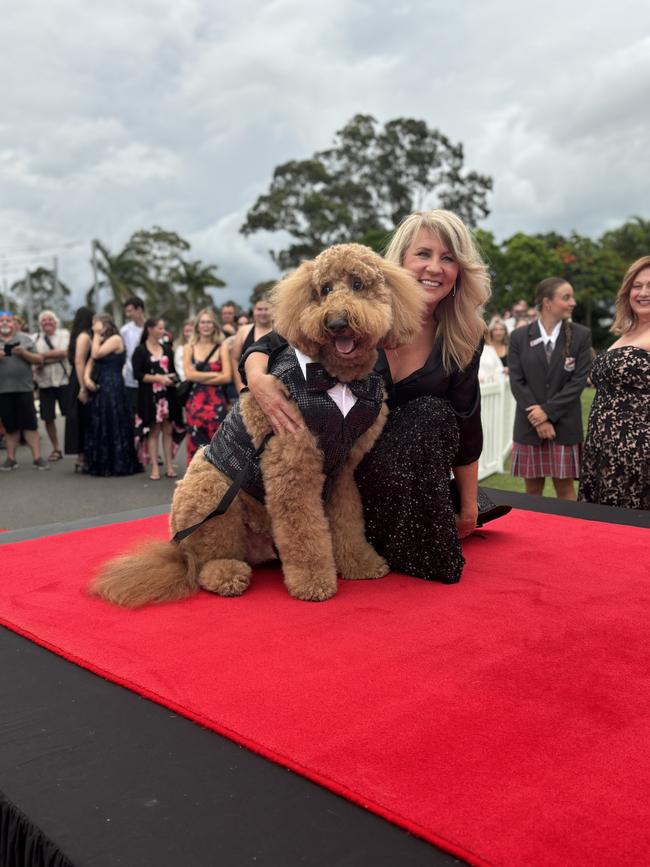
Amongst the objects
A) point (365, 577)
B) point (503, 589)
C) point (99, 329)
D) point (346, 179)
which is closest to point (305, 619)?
point (365, 577)

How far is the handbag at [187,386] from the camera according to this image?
6.31 meters

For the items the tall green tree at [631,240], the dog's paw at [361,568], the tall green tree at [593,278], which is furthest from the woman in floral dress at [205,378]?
the tall green tree at [631,240]

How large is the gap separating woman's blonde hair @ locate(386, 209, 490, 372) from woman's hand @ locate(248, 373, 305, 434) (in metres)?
0.78

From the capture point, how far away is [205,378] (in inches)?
244

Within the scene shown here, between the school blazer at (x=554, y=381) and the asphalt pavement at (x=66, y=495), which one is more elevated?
the school blazer at (x=554, y=381)

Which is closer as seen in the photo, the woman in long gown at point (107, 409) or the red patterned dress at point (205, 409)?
the red patterned dress at point (205, 409)

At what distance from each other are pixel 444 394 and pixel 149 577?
Answer: 4.48ft

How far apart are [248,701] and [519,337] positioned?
3950 mm

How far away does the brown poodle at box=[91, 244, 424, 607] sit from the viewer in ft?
6.99

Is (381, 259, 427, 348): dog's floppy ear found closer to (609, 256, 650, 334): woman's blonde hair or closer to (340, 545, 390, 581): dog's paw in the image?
(340, 545, 390, 581): dog's paw

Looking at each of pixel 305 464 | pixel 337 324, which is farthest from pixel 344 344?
pixel 305 464

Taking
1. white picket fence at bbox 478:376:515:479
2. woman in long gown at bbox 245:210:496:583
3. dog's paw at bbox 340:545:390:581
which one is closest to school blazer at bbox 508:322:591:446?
white picket fence at bbox 478:376:515:479

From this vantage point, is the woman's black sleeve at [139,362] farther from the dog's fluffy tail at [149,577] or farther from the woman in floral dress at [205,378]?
the dog's fluffy tail at [149,577]

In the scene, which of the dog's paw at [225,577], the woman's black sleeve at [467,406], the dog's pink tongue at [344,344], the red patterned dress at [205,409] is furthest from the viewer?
the red patterned dress at [205,409]
